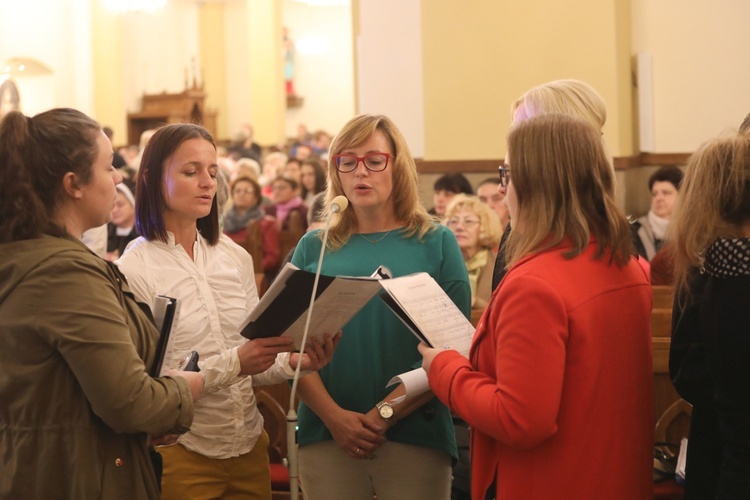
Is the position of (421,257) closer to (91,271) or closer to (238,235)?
(91,271)

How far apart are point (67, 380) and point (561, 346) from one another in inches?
40.2

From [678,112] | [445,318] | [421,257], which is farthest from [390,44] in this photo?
[445,318]

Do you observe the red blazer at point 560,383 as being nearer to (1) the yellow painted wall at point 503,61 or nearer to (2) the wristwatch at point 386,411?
(2) the wristwatch at point 386,411

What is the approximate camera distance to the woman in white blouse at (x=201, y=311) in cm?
255

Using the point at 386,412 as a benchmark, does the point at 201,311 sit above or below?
above

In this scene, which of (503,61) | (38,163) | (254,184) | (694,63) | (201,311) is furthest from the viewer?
(254,184)

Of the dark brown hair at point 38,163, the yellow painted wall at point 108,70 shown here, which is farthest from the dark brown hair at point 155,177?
the yellow painted wall at point 108,70

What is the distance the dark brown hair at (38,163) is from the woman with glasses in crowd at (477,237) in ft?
10.7

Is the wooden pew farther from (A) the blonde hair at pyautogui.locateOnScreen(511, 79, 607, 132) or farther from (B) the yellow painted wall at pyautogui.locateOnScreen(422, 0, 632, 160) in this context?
(B) the yellow painted wall at pyautogui.locateOnScreen(422, 0, 632, 160)

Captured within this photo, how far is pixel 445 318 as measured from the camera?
2336 mm

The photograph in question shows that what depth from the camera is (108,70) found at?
1808 cm

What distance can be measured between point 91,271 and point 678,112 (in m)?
6.08

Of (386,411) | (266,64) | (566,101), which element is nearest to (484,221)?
(566,101)

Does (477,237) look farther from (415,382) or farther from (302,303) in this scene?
(302,303)
